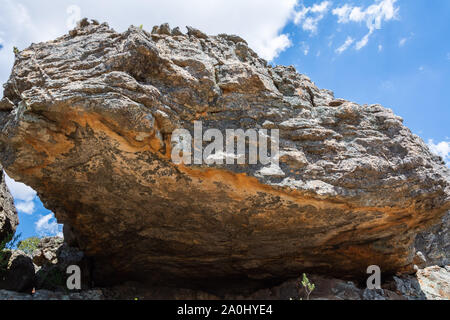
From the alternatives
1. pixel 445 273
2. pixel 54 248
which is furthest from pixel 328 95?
pixel 54 248

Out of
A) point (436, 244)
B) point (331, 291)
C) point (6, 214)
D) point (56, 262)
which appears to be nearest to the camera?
point (331, 291)

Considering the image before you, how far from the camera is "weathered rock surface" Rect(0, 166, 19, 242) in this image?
8109mm

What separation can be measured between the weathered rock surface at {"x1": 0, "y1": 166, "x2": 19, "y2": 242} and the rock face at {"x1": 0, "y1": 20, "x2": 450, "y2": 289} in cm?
166

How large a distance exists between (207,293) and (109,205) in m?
4.02

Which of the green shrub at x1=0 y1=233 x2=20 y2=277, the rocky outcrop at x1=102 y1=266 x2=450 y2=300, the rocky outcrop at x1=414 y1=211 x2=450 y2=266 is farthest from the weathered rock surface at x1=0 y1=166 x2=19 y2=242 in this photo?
the rocky outcrop at x1=414 y1=211 x2=450 y2=266

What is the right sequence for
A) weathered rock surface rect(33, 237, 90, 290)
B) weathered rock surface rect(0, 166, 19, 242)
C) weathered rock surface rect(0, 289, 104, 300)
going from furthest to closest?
1. weathered rock surface rect(0, 166, 19, 242)
2. weathered rock surface rect(33, 237, 90, 290)
3. weathered rock surface rect(0, 289, 104, 300)

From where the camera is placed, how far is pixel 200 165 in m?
5.79

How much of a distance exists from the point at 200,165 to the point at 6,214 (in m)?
5.72

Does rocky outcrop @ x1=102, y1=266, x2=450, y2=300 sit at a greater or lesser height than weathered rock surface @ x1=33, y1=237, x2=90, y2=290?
lesser

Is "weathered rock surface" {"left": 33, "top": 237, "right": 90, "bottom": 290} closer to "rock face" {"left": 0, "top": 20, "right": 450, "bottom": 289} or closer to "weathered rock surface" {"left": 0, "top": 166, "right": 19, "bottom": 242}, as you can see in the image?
"rock face" {"left": 0, "top": 20, "right": 450, "bottom": 289}

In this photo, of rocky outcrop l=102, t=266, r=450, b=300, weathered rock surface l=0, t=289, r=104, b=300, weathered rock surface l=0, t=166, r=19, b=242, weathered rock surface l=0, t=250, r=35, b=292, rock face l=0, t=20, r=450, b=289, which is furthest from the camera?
weathered rock surface l=0, t=166, r=19, b=242

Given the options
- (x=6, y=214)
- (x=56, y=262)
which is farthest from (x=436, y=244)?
(x=6, y=214)

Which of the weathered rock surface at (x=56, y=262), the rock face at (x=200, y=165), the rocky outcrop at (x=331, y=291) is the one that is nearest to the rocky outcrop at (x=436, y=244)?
the rocky outcrop at (x=331, y=291)

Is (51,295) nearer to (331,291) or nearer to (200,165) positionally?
(200,165)
